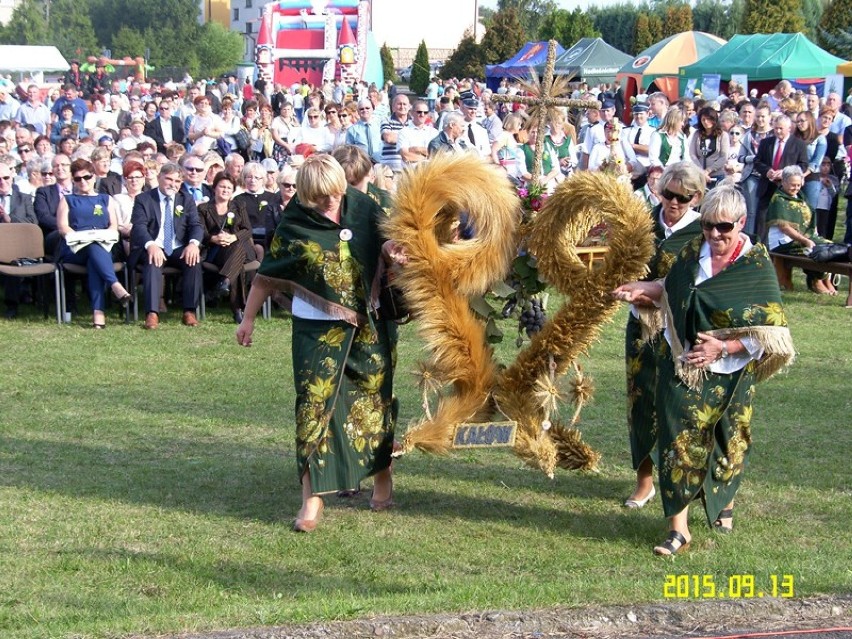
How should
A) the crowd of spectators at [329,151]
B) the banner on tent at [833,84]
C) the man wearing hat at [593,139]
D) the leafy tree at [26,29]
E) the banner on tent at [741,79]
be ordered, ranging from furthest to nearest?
the leafy tree at [26,29]
the banner on tent at [741,79]
the banner on tent at [833,84]
the man wearing hat at [593,139]
the crowd of spectators at [329,151]

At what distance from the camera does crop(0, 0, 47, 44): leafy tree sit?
8819 cm

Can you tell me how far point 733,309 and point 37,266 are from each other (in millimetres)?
8895

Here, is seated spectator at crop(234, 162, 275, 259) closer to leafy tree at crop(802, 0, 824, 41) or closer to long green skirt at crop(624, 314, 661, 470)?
long green skirt at crop(624, 314, 661, 470)

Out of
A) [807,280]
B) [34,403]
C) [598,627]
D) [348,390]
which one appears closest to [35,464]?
[34,403]

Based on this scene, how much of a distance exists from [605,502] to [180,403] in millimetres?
3909

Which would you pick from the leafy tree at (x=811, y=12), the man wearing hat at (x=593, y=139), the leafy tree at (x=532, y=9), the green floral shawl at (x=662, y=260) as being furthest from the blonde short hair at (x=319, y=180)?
the leafy tree at (x=532, y=9)

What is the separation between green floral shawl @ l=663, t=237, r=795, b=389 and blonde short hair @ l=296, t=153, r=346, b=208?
5.95 ft

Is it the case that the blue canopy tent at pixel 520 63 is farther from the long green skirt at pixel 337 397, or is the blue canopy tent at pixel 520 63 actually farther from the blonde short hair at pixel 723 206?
the blonde short hair at pixel 723 206

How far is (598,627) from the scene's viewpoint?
16.9ft

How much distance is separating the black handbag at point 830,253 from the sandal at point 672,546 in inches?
339

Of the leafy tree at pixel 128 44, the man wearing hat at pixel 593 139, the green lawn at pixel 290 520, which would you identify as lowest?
the green lawn at pixel 290 520

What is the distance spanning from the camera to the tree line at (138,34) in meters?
86.8

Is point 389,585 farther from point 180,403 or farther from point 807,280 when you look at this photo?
point 807,280

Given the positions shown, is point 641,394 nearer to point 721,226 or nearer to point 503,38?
point 721,226
